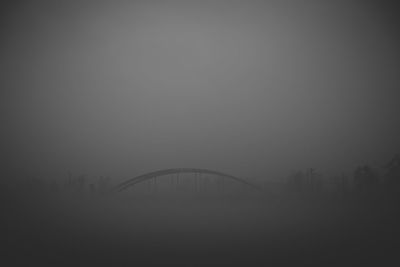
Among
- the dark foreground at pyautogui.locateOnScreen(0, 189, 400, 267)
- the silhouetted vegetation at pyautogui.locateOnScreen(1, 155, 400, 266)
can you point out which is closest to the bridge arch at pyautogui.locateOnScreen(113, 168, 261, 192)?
the silhouetted vegetation at pyautogui.locateOnScreen(1, 155, 400, 266)

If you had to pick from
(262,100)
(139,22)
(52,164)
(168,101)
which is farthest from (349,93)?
(52,164)

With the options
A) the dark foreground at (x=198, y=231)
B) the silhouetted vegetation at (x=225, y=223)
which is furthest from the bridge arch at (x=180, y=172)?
the dark foreground at (x=198, y=231)

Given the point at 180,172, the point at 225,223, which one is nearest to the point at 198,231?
the point at 225,223

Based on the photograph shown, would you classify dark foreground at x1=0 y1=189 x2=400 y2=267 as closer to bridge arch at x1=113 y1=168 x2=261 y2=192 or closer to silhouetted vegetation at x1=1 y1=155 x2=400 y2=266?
silhouetted vegetation at x1=1 y1=155 x2=400 y2=266

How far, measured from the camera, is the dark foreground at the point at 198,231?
9.36 feet

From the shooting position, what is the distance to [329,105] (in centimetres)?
356

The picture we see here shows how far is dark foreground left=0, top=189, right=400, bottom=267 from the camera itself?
285 centimetres

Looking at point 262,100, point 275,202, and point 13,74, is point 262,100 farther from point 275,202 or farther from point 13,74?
point 13,74

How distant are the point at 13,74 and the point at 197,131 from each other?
1937mm

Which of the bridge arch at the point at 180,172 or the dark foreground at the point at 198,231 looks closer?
the dark foreground at the point at 198,231

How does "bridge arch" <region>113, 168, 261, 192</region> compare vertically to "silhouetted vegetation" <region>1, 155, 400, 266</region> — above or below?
above

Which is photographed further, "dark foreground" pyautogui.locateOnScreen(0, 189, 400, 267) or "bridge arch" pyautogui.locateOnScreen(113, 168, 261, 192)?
"bridge arch" pyautogui.locateOnScreen(113, 168, 261, 192)

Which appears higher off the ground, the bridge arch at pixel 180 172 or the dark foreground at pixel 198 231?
the bridge arch at pixel 180 172

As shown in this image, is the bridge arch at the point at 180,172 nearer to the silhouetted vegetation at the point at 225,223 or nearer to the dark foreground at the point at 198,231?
the silhouetted vegetation at the point at 225,223
